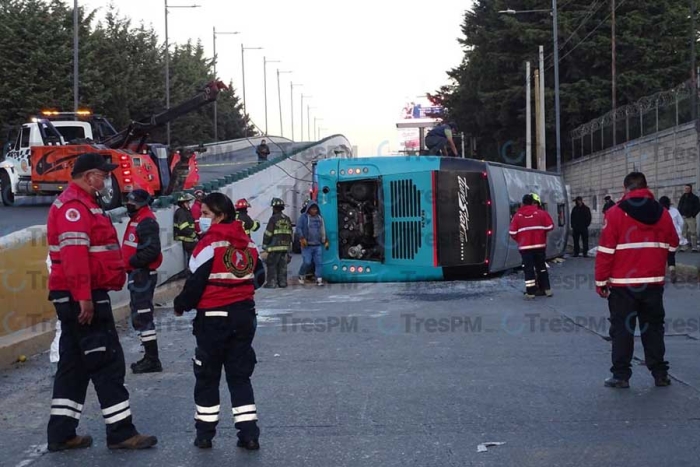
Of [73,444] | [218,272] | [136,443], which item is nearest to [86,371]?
[73,444]

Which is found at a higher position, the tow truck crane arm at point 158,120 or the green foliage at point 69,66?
the green foliage at point 69,66

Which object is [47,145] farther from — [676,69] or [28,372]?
[676,69]

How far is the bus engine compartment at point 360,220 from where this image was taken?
1805 centimetres

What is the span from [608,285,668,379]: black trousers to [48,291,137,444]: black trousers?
3992 mm

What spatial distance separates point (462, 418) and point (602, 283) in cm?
194

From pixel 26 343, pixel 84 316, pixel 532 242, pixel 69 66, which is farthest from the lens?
pixel 69 66

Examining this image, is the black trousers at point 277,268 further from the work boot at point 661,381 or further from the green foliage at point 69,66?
the green foliage at point 69,66

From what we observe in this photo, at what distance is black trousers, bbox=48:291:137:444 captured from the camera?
6223mm

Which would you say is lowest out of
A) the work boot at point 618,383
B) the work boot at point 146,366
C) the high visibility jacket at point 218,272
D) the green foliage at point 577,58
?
the work boot at point 618,383

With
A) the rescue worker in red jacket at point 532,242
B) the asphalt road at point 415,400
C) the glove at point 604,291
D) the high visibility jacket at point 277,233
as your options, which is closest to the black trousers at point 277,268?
the high visibility jacket at point 277,233

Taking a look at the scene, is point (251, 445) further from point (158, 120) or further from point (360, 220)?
point (158, 120)

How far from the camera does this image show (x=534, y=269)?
15539 mm

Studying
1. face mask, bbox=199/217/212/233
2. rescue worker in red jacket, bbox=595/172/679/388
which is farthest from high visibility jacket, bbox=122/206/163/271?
rescue worker in red jacket, bbox=595/172/679/388

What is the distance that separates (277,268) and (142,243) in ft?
34.6
